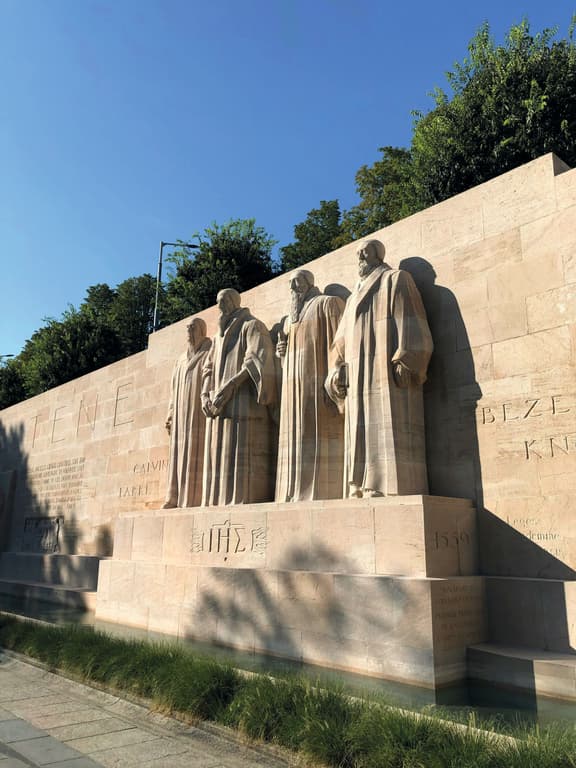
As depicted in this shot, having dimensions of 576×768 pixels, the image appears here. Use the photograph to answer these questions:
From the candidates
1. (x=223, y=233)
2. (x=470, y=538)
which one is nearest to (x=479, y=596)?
(x=470, y=538)

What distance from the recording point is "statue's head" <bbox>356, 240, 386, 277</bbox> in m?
10.1

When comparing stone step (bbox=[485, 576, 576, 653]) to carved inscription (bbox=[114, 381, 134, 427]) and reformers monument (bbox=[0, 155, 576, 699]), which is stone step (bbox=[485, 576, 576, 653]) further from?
carved inscription (bbox=[114, 381, 134, 427])

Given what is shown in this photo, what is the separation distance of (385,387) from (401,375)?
28 cm

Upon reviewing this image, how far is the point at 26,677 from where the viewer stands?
7293 mm

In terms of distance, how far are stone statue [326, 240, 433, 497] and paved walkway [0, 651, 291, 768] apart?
428cm

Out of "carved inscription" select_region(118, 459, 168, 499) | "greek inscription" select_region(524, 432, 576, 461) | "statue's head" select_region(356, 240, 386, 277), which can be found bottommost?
"greek inscription" select_region(524, 432, 576, 461)

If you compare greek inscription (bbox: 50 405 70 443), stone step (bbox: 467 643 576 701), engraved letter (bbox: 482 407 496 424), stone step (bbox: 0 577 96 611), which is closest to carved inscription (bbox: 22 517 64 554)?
stone step (bbox: 0 577 96 611)

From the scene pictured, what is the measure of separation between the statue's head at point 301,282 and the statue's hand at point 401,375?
2784 millimetres

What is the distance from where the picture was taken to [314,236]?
3438 cm

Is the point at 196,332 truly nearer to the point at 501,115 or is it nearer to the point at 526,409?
the point at 526,409

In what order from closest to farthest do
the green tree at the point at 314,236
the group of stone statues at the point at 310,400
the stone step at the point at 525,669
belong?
the stone step at the point at 525,669 < the group of stone statues at the point at 310,400 < the green tree at the point at 314,236

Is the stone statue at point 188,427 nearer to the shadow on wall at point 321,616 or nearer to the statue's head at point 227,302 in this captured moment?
the statue's head at point 227,302

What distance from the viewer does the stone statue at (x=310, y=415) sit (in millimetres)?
10227

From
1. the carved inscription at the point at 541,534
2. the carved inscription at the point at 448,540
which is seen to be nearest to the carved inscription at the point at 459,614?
the carved inscription at the point at 448,540
